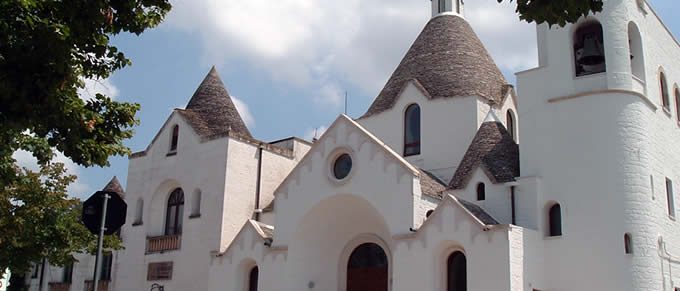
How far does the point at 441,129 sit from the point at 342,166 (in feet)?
15.9

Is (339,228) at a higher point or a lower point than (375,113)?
lower

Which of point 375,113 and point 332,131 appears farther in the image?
point 375,113

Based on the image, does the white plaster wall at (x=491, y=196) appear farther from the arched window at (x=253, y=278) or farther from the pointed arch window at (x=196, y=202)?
the pointed arch window at (x=196, y=202)

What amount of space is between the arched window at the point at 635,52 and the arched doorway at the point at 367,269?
985cm

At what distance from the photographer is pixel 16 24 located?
9.86 m

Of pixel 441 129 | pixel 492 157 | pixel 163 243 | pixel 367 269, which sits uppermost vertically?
pixel 441 129

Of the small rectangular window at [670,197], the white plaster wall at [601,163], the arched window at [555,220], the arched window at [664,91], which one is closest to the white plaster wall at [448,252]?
the white plaster wall at [601,163]

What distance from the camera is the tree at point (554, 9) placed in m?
8.80

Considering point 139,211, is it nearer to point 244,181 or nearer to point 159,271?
point 159,271

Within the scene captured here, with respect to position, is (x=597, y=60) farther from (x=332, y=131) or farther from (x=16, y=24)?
(x=16, y=24)

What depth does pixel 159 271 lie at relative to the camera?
1180 inches

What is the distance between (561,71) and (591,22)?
6.13 ft

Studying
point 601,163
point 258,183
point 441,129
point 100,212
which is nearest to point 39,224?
point 258,183

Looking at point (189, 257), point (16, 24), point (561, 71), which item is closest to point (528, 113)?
point (561, 71)
